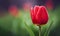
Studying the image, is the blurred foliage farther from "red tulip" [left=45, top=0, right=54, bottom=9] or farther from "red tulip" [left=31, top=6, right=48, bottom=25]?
"red tulip" [left=31, top=6, right=48, bottom=25]

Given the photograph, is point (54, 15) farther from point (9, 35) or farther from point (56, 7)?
point (9, 35)

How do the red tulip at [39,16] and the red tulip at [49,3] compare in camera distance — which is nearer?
the red tulip at [39,16]

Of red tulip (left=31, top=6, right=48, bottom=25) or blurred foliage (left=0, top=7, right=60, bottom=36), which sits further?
blurred foliage (left=0, top=7, right=60, bottom=36)

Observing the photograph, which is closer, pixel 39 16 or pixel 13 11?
pixel 39 16

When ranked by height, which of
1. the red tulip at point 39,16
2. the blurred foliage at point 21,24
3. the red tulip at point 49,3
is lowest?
the blurred foliage at point 21,24

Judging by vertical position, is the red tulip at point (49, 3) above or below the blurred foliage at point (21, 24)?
above

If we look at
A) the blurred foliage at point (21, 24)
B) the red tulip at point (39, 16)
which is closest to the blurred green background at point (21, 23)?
the blurred foliage at point (21, 24)

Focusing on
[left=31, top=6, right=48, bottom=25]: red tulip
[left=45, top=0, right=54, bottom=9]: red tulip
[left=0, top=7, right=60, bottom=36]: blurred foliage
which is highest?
[left=45, top=0, right=54, bottom=9]: red tulip

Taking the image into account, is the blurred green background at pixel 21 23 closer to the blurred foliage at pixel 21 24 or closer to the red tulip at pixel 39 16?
the blurred foliage at pixel 21 24

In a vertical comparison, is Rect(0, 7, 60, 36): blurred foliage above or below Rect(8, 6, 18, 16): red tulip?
below

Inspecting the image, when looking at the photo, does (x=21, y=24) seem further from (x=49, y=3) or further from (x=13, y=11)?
(x=49, y=3)

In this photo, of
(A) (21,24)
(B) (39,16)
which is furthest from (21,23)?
(B) (39,16)

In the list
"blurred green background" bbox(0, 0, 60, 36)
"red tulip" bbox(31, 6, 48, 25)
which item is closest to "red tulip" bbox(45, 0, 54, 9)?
"blurred green background" bbox(0, 0, 60, 36)
